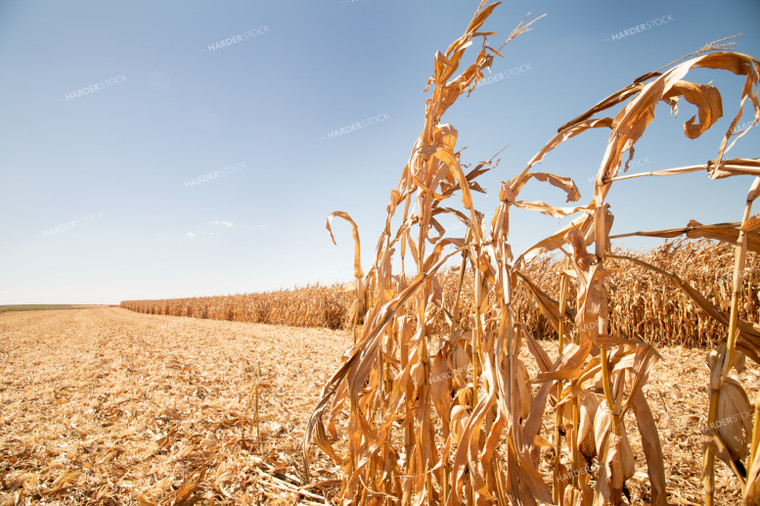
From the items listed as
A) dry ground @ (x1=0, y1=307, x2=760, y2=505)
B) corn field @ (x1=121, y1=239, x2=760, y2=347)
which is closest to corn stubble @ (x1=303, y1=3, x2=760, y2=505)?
dry ground @ (x1=0, y1=307, x2=760, y2=505)

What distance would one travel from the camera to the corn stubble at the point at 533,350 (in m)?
0.72

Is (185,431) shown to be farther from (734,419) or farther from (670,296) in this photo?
(670,296)

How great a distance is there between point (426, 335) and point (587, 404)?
46 centimetres

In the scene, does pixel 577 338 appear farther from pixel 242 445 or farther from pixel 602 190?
pixel 242 445

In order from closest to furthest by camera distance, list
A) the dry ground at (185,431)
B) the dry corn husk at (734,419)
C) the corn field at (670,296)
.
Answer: the dry corn husk at (734,419) < the dry ground at (185,431) < the corn field at (670,296)

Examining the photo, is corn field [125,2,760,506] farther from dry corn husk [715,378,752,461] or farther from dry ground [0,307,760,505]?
dry ground [0,307,760,505]

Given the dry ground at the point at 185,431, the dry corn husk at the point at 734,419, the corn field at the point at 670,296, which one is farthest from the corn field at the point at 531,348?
the corn field at the point at 670,296

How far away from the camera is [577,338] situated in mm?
981

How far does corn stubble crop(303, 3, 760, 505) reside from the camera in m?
0.72

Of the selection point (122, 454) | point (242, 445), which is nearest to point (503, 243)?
point (242, 445)

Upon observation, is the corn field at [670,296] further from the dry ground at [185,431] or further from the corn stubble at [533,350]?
the corn stubble at [533,350]

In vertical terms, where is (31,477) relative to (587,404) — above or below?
below

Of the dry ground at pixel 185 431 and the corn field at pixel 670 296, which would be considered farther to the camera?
the corn field at pixel 670 296

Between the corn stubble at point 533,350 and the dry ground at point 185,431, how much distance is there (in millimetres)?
1068
